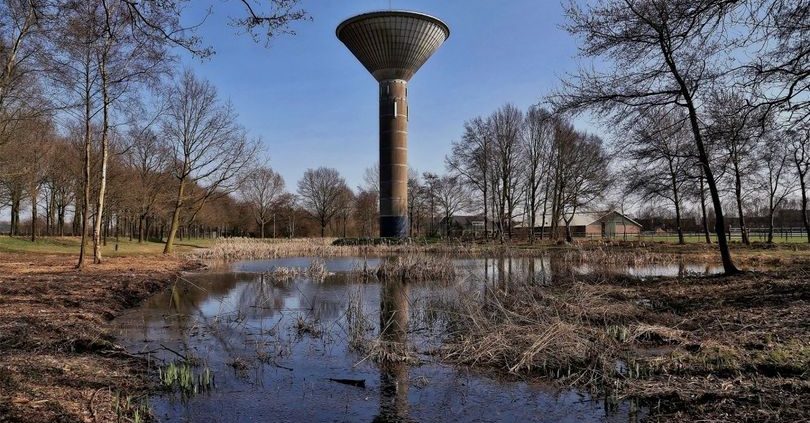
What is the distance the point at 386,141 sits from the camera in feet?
160

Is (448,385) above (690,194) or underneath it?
underneath

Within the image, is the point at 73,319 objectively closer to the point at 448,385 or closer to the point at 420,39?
the point at 448,385

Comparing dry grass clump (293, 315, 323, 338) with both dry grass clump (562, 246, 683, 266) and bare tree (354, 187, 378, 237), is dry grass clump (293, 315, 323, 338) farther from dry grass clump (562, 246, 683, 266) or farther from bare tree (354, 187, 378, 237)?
bare tree (354, 187, 378, 237)

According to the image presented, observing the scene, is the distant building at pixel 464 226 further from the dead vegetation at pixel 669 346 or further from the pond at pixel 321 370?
the dead vegetation at pixel 669 346

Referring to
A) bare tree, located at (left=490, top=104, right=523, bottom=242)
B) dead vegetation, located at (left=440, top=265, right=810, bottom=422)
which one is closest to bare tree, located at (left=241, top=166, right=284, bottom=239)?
bare tree, located at (left=490, top=104, right=523, bottom=242)

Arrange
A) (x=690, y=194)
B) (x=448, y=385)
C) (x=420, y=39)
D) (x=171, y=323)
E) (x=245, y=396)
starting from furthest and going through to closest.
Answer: (x=420, y=39) < (x=690, y=194) < (x=171, y=323) < (x=448, y=385) < (x=245, y=396)

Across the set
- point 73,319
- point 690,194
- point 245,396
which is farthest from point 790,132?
point 690,194

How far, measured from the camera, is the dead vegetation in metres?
4.85

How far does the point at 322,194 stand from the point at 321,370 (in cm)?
6125

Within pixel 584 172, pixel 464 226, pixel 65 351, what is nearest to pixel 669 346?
pixel 65 351

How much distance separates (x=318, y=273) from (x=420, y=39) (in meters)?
32.7

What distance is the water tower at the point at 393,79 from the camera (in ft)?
152

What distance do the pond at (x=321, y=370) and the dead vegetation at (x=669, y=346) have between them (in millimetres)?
429

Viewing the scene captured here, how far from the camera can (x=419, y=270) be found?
16.8m
